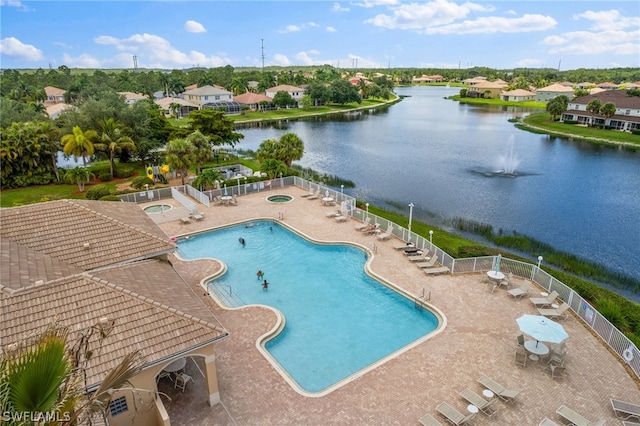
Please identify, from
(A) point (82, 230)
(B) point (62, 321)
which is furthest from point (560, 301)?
(A) point (82, 230)

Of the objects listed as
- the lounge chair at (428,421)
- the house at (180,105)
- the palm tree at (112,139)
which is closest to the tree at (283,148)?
the palm tree at (112,139)

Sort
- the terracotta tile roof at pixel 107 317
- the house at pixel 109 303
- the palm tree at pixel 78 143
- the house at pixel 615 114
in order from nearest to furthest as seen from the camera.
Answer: the terracotta tile roof at pixel 107 317
the house at pixel 109 303
the palm tree at pixel 78 143
the house at pixel 615 114

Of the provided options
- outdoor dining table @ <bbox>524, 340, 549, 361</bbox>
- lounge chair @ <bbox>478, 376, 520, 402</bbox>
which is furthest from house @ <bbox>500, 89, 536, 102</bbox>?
lounge chair @ <bbox>478, 376, 520, 402</bbox>

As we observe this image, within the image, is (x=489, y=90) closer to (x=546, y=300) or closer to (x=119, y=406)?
(x=546, y=300)

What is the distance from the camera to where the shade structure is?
591 inches

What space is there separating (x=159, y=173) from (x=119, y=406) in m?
33.6

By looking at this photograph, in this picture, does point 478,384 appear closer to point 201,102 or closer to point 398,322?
point 398,322

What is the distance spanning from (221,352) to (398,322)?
27.4 feet

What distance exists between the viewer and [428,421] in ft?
42.6

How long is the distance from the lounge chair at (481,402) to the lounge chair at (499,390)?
0.28 m

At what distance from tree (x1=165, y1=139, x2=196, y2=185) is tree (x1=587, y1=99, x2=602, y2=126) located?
251 feet

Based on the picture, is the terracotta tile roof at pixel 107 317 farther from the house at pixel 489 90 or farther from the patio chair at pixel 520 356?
the house at pixel 489 90

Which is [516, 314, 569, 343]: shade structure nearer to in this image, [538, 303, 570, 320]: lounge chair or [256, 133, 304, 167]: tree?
[538, 303, 570, 320]: lounge chair

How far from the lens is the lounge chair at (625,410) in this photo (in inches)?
520
